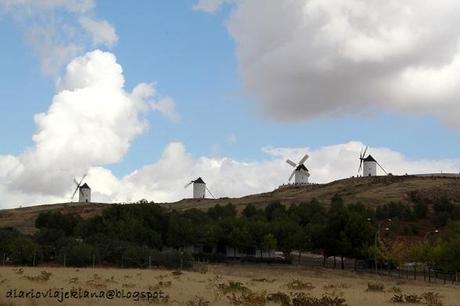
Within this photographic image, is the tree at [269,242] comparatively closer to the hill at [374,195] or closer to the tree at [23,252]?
the tree at [23,252]

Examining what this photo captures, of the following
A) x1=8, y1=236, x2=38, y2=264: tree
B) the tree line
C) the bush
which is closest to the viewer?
the bush

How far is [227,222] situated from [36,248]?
4081 cm

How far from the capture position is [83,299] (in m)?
26.4

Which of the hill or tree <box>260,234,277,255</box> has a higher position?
the hill

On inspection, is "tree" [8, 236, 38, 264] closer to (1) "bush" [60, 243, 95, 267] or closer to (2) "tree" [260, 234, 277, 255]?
(1) "bush" [60, 243, 95, 267]

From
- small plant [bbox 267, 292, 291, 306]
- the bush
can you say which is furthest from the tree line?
small plant [bbox 267, 292, 291, 306]

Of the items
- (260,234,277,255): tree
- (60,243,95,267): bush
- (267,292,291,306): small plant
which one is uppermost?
(260,234,277,255): tree

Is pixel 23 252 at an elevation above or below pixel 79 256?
above

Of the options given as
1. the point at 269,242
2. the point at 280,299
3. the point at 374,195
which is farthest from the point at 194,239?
the point at 374,195

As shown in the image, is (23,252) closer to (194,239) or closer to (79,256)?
(79,256)

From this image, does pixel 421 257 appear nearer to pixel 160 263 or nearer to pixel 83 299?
pixel 160 263

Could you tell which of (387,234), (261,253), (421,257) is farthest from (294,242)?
(387,234)

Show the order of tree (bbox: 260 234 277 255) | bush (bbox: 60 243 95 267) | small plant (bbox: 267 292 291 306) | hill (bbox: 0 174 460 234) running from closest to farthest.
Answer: small plant (bbox: 267 292 291 306)
bush (bbox: 60 243 95 267)
tree (bbox: 260 234 277 255)
hill (bbox: 0 174 460 234)

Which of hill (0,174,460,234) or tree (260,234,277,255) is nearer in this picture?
tree (260,234,277,255)
